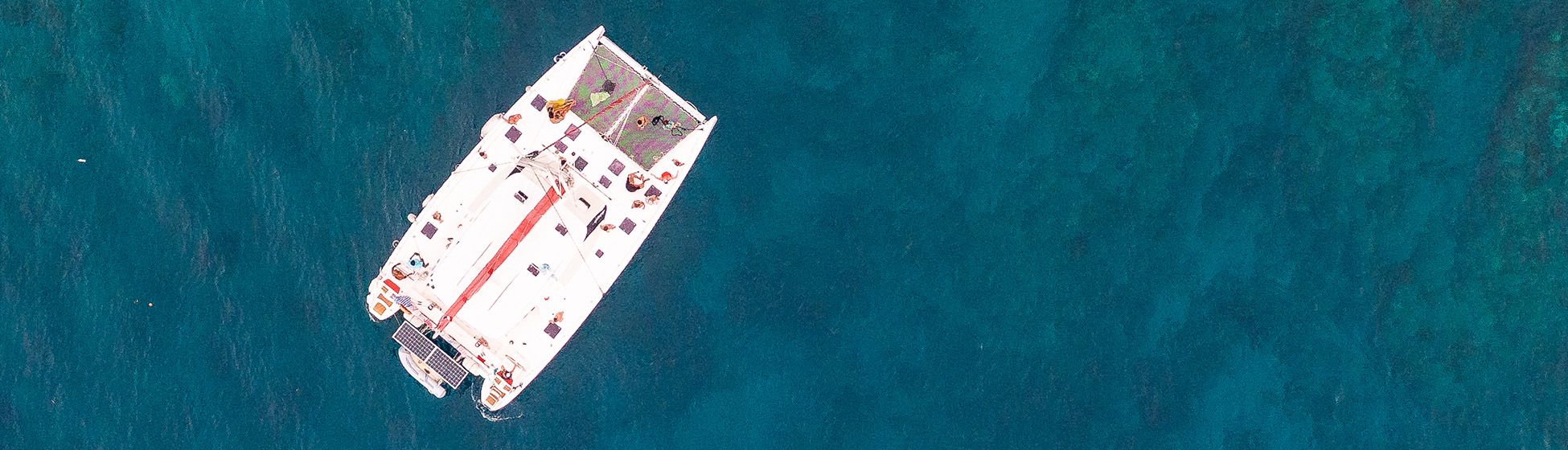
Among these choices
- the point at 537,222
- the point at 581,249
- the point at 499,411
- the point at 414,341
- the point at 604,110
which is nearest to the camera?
the point at 537,222

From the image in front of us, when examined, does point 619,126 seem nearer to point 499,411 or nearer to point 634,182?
point 634,182

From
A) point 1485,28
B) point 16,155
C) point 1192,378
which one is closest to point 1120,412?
point 1192,378

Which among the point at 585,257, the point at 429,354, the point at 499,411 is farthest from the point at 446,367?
the point at 585,257

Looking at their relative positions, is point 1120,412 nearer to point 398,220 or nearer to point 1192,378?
point 1192,378

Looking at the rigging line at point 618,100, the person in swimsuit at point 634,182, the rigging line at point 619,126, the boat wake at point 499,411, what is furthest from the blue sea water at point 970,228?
the rigging line at point 619,126

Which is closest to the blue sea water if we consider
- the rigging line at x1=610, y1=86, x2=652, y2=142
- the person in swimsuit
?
the person in swimsuit

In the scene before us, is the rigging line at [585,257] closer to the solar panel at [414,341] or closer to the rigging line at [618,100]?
the rigging line at [618,100]

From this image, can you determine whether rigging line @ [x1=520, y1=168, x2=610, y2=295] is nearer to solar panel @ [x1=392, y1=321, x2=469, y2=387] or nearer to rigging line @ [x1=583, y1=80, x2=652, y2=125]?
rigging line @ [x1=583, y1=80, x2=652, y2=125]
